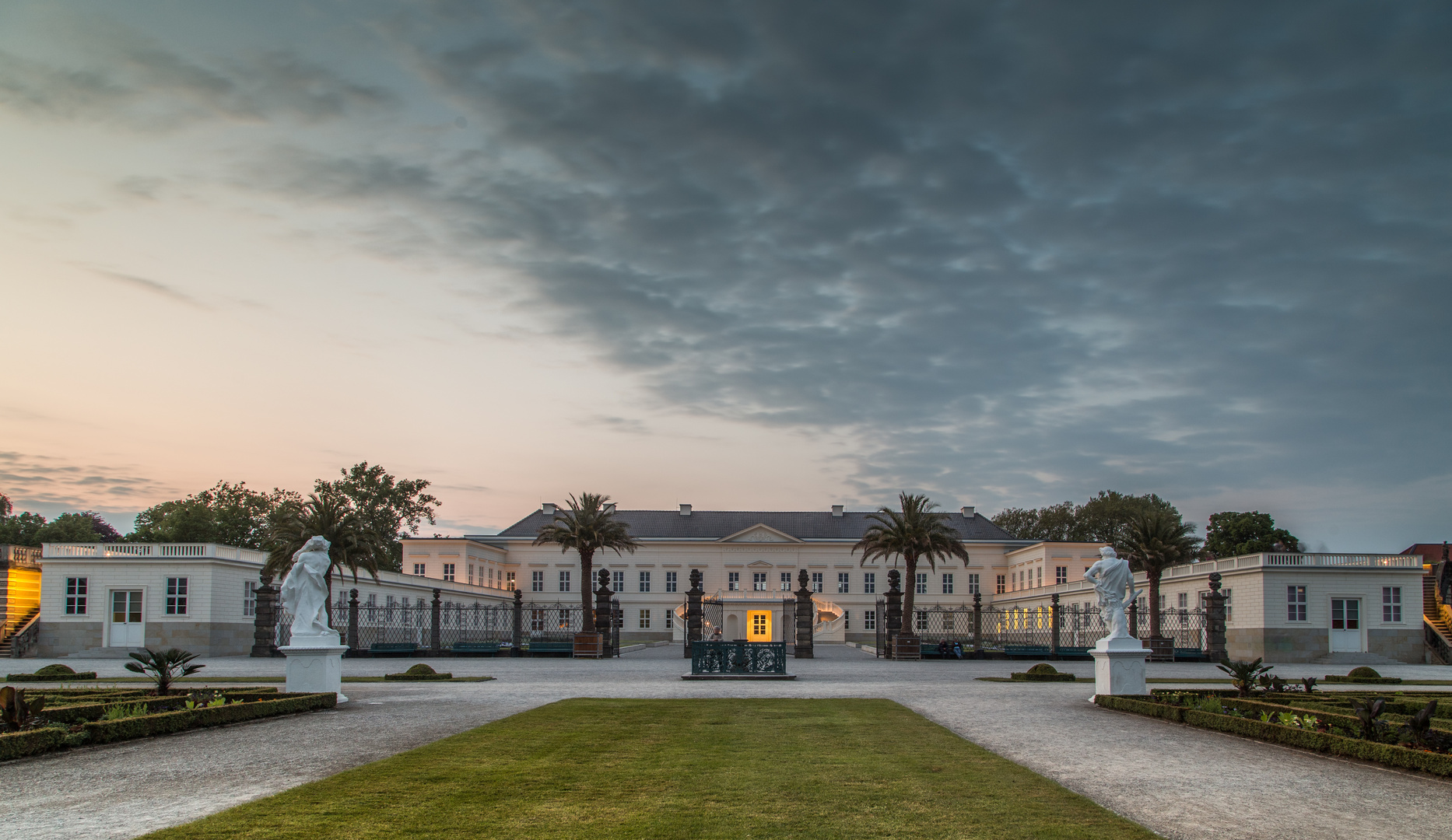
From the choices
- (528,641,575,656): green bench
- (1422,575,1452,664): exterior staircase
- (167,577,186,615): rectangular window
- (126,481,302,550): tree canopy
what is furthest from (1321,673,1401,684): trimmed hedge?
(126,481,302,550): tree canopy

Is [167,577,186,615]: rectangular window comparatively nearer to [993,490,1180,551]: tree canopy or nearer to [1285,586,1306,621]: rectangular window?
[1285,586,1306,621]: rectangular window

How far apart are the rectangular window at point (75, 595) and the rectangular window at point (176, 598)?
10.8 feet

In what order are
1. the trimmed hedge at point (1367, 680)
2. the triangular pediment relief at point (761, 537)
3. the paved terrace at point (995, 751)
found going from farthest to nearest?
the triangular pediment relief at point (761, 537) < the trimmed hedge at point (1367, 680) < the paved terrace at point (995, 751)

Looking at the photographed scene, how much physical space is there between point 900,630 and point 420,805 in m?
34.9

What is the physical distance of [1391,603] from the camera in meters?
42.7

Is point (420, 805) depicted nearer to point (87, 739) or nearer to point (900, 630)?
point (87, 739)

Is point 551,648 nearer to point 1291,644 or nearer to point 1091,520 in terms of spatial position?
point 1291,644

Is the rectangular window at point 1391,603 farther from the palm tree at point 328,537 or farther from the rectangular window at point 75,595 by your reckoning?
the rectangular window at point 75,595

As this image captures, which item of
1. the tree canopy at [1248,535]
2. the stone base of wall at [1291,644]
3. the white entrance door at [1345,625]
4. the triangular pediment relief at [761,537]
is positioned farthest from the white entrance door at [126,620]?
the tree canopy at [1248,535]

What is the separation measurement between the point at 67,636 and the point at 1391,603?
5335 centimetres

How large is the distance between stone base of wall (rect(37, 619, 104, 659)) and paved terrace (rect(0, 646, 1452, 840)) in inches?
979

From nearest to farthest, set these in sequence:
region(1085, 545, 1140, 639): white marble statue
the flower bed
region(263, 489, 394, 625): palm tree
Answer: the flower bed < region(1085, 545, 1140, 639): white marble statue < region(263, 489, 394, 625): palm tree

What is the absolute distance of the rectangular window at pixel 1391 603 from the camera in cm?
4259

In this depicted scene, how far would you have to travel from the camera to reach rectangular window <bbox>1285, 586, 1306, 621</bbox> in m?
42.1
